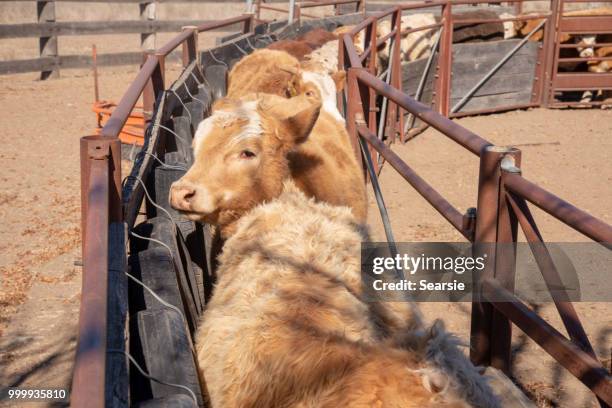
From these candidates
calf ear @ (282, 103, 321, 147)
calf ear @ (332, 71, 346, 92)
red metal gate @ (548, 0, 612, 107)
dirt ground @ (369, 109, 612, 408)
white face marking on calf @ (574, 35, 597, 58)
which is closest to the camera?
calf ear @ (282, 103, 321, 147)

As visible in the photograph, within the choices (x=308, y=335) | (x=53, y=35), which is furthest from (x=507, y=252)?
(x=53, y=35)

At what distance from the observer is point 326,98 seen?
21.1 ft

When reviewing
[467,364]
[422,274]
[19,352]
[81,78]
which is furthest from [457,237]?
[81,78]

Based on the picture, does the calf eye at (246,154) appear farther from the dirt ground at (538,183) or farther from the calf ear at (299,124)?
the dirt ground at (538,183)

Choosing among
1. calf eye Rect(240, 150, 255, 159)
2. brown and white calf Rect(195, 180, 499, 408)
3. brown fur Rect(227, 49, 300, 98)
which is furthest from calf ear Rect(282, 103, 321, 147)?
brown fur Rect(227, 49, 300, 98)

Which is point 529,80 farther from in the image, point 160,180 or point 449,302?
point 160,180

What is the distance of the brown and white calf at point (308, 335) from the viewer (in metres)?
1.96

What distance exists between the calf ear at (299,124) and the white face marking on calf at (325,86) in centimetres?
183

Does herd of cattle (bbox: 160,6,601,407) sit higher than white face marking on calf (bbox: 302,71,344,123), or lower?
lower

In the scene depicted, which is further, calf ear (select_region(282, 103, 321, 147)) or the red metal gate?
the red metal gate

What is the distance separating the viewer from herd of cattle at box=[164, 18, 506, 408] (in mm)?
2008

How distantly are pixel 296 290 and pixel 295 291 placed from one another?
0.4 inches

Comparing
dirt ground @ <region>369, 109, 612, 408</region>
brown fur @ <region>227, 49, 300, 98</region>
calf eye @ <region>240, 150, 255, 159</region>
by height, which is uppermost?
brown fur @ <region>227, 49, 300, 98</region>

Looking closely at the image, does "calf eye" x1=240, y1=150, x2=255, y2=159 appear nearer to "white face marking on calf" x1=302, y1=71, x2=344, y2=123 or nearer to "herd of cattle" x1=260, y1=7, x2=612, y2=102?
"white face marking on calf" x1=302, y1=71, x2=344, y2=123
